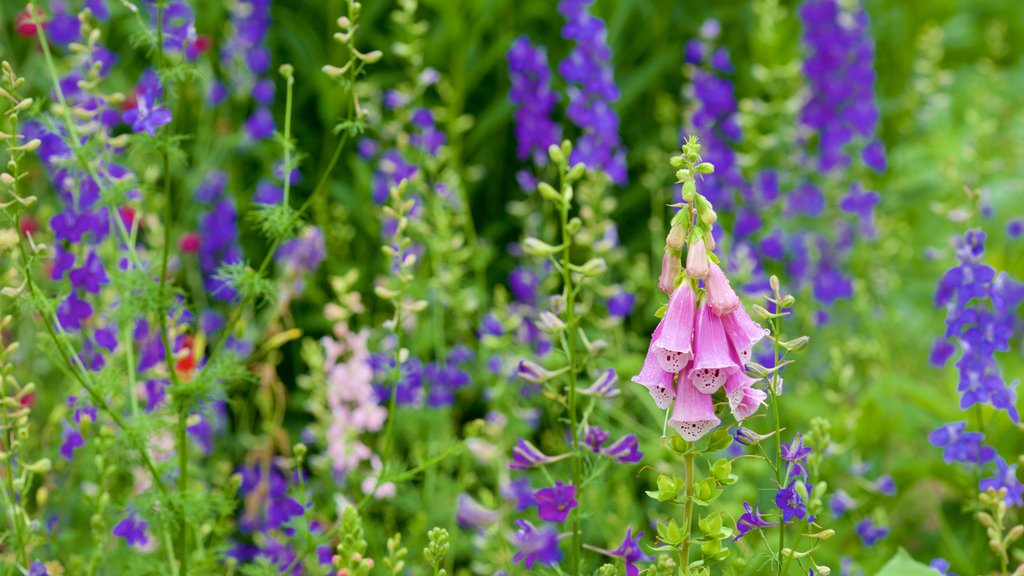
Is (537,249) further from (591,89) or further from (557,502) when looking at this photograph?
(591,89)

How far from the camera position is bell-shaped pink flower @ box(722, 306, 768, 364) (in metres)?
1.51

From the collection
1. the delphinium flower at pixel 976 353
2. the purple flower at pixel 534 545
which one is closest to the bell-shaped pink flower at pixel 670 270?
the purple flower at pixel 534 545

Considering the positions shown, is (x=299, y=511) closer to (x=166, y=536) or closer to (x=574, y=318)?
(x=166, y=536)

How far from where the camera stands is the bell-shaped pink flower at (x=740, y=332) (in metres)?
1.51

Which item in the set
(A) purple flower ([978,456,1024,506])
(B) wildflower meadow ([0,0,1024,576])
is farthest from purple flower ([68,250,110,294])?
(A) purple flower ([978,456,1024,506])

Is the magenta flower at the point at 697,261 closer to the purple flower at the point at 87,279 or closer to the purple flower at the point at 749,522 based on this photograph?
the purple flower at the point at 749,522

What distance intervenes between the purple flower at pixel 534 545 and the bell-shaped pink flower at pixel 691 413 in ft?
1.55

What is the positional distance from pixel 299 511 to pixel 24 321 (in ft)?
5.03

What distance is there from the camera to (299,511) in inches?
95.3

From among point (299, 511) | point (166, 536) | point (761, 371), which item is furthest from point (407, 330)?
point (761, 371)

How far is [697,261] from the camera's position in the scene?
1.46m

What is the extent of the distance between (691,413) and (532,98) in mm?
2017

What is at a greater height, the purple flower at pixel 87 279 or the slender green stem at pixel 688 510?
the slender green stem at pixel 688 510

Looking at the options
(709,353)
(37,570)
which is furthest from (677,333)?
(37,570)
